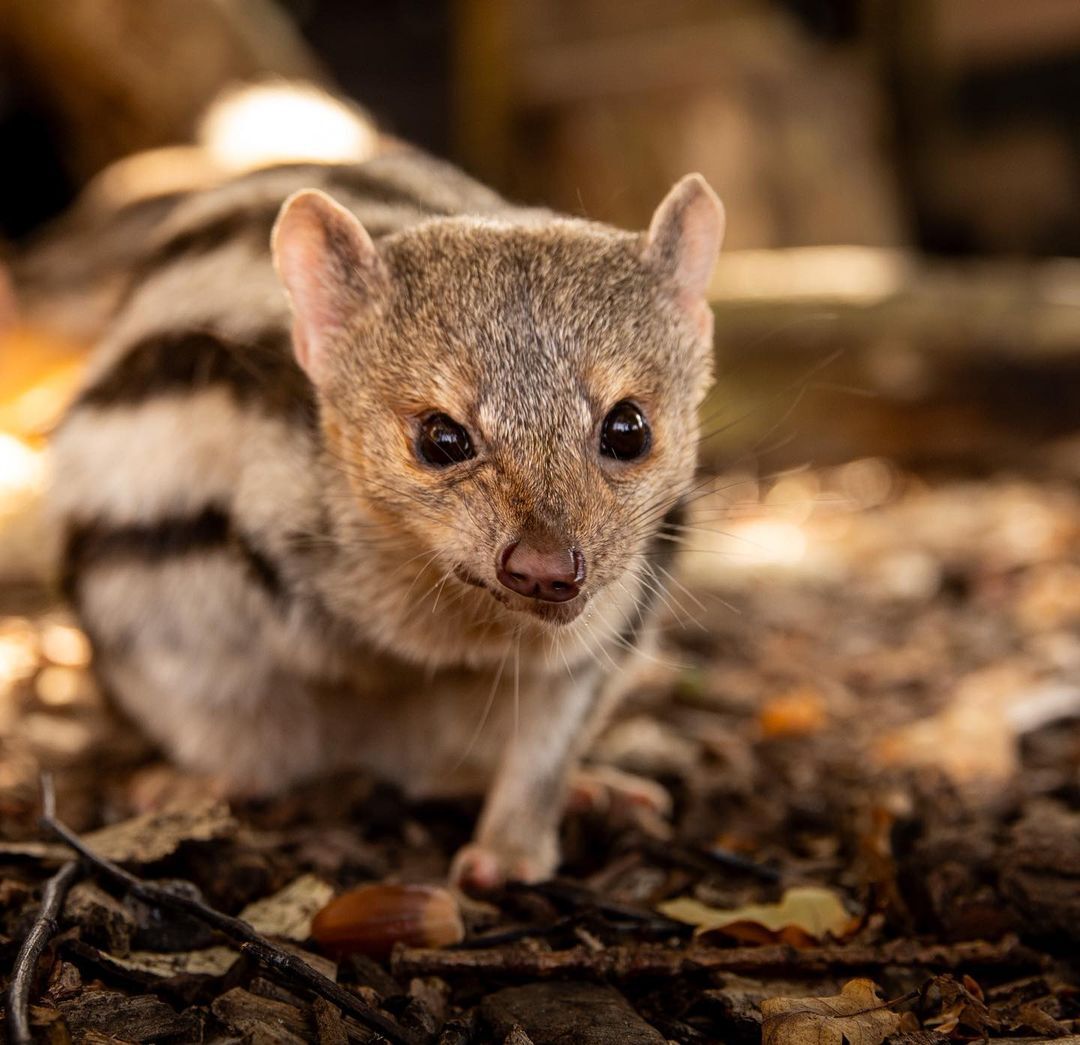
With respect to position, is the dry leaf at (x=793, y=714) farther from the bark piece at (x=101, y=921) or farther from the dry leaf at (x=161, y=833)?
the bark piece at (x=101, y=921)

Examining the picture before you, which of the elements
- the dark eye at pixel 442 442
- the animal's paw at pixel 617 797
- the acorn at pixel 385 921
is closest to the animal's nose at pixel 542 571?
the dark eye at pixel 442 442

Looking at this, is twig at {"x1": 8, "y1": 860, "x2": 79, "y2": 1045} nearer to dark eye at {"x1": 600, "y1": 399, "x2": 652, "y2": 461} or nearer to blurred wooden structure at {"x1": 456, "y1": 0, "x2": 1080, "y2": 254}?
dark eye at {"x1": 600, "y1": 399, "x2": 652, "y2": 461}

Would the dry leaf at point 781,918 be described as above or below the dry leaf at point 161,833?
above

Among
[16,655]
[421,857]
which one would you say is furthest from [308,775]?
[16,655]

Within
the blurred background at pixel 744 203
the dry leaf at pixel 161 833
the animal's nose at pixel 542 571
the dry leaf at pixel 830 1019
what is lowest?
the dry leaf at pixel 830 1019

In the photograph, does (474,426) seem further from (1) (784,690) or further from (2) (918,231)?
(2) (918,231)

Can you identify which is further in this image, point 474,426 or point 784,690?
point 784,690
